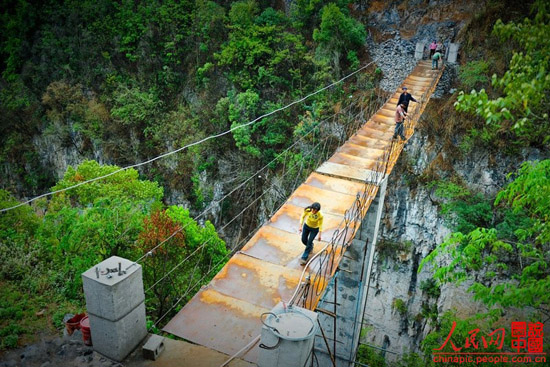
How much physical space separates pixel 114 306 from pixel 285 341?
5.44ft

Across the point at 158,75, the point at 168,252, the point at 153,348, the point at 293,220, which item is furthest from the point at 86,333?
the point at 158,75

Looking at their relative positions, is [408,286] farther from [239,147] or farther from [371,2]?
[371,2]

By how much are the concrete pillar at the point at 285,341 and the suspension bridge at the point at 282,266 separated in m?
0.47

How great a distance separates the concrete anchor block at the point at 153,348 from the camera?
3662mm

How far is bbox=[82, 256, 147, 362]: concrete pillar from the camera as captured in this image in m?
3.33

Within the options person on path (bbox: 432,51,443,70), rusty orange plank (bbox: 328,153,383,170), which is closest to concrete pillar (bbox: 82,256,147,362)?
rusty orange plank (bbox: 328,153,383,170)

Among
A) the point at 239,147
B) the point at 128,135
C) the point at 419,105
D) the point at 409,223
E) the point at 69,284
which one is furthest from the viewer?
the point at 128,135

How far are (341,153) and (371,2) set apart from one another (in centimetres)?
1016

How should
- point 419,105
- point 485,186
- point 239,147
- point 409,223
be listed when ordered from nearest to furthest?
point 419,105
point 485,186
point 409,223
point 239,147

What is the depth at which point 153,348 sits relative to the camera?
3.66 metres

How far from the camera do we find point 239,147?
1484 centimetres

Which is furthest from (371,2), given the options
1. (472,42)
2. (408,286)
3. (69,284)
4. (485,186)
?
(69,284)

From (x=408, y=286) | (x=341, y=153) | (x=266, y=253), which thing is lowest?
(x=408, y=286)

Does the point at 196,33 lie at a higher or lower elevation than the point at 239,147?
higher
